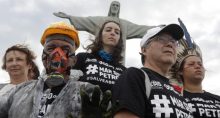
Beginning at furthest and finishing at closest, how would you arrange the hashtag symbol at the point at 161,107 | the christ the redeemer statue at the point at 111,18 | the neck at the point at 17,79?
1. the christ the redeemer statue at the point at 111,18
2. the neck at the point at 17,79
3. the hashtag symbol at the point at 161,107

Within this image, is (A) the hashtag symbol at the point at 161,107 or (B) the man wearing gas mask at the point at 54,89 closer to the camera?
(B) the man wearing gas mask at the point at 54,89

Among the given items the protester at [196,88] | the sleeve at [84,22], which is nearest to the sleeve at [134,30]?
the sleeve at [84,22]

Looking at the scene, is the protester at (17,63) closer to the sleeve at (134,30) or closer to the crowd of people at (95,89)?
the crowd of people at (95,89)

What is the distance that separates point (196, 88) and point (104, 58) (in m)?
0.98

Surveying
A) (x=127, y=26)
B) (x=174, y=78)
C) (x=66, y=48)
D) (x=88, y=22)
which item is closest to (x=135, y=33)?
(x=127, y=26)

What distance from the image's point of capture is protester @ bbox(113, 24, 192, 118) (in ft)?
8.51

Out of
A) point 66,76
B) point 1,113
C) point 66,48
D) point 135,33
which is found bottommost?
point 1,113

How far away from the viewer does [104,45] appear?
409 cm

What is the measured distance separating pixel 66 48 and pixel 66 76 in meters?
0.20

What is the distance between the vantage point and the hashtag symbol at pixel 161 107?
2.70 meters

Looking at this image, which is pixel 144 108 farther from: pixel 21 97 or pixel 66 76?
pixel 21 97

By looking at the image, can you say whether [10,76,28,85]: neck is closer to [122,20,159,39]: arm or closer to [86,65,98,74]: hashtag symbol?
[86,65,98,74]: hashtag symbol

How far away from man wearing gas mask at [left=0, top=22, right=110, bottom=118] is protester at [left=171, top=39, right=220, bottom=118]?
1441 millimetres

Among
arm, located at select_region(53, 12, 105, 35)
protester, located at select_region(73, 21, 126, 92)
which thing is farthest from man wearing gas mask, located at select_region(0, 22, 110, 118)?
arm, located at select_region(53, 12, 105, 35)
